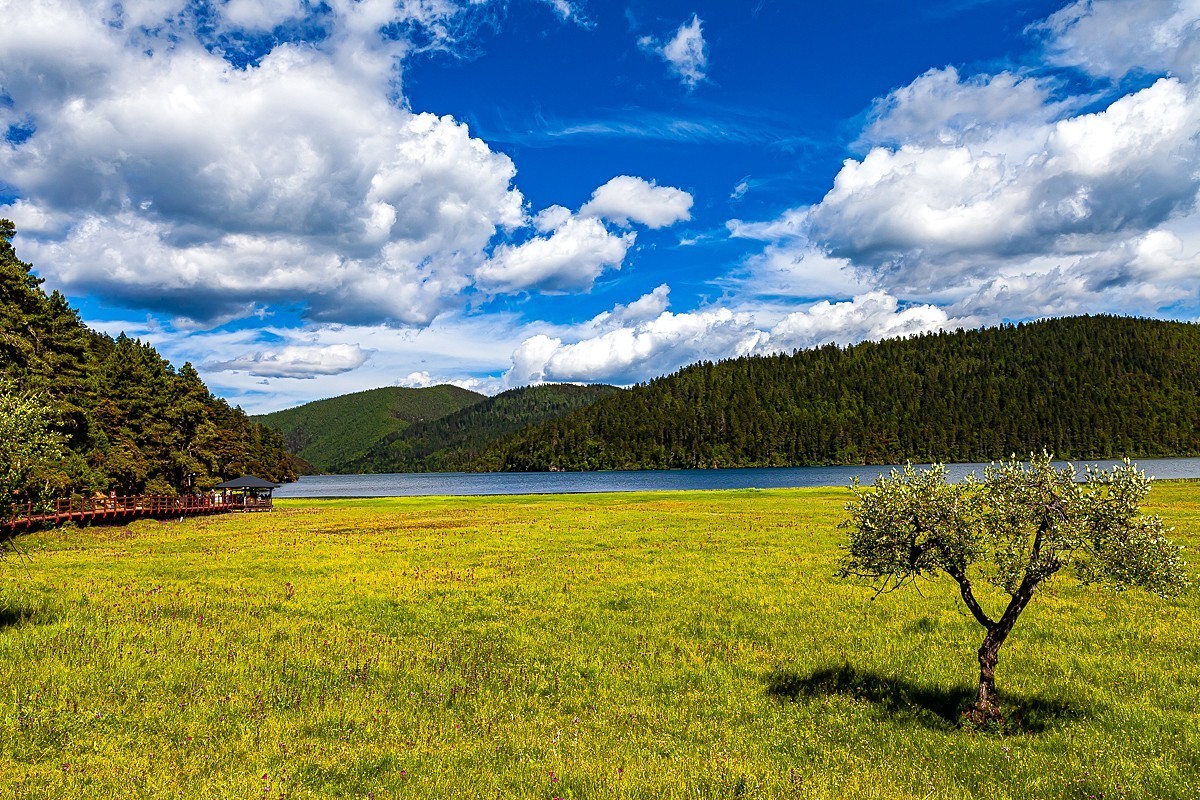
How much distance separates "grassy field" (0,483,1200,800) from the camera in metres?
10.7

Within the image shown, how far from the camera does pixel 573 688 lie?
15.4 meters

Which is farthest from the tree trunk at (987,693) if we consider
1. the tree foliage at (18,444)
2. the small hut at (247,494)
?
the small hut at (247,494)

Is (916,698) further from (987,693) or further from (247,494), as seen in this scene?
(247,494)

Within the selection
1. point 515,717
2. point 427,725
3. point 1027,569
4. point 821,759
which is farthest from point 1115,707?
point 427,725

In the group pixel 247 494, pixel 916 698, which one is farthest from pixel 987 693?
pixel 247 494

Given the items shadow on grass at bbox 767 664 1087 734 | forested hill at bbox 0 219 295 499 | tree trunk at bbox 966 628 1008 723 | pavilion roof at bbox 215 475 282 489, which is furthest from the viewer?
pavilion roof at bbox 215 475 282 489

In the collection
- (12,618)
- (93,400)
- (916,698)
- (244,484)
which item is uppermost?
(93,400)

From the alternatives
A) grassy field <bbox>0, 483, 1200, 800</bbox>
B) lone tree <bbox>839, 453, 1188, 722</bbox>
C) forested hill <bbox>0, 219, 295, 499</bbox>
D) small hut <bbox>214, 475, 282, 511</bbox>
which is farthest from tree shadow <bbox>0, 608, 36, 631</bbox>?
small hut <bbox>214, 475, 282, 511</bbox>

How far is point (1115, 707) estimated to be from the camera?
13422mm

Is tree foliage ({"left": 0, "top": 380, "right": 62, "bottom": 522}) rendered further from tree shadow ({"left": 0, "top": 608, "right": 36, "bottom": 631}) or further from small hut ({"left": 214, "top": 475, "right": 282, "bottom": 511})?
small hut ({"left": 214, "top": 475, "right": 282, "bottom": 511})

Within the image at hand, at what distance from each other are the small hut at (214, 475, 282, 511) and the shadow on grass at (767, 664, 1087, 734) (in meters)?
85.1

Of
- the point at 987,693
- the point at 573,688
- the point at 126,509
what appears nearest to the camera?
the point at 987,693

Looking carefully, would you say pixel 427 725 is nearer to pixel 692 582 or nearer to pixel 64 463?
pixel 692 582

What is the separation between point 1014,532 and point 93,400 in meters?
88.1
